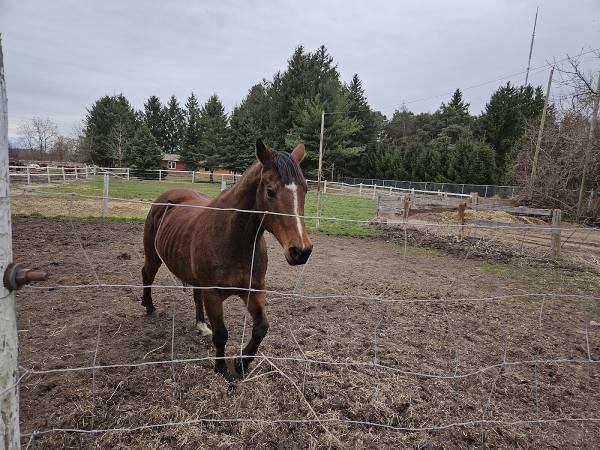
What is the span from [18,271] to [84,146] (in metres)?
56.8

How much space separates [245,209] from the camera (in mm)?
2910

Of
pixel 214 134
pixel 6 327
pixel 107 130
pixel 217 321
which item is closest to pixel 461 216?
pixel 217 321

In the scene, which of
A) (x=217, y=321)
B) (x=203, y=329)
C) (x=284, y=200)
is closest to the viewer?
(x=284, y=200)

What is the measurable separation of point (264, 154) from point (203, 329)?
234 centimetres

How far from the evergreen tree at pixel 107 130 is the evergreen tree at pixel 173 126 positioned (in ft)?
26.4

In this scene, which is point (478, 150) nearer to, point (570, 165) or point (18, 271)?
point (570, 165)

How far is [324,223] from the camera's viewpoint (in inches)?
528

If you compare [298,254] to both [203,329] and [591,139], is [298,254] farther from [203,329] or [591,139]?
[591,139]

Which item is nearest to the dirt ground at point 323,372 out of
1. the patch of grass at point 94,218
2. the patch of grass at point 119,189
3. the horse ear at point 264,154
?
the horse ear at point 264,154

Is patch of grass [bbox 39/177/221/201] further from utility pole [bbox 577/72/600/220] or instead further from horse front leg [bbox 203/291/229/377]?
utility pole [bbox 577/72/600/220]

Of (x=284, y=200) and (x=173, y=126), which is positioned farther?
(x=173, y=126)

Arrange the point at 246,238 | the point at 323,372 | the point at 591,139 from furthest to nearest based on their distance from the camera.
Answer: the point at 591,139, the point at 323,372, the point at 246,238

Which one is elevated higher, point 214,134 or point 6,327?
point 214,134

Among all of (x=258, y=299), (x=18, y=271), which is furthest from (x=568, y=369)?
(x=18, y=271)
